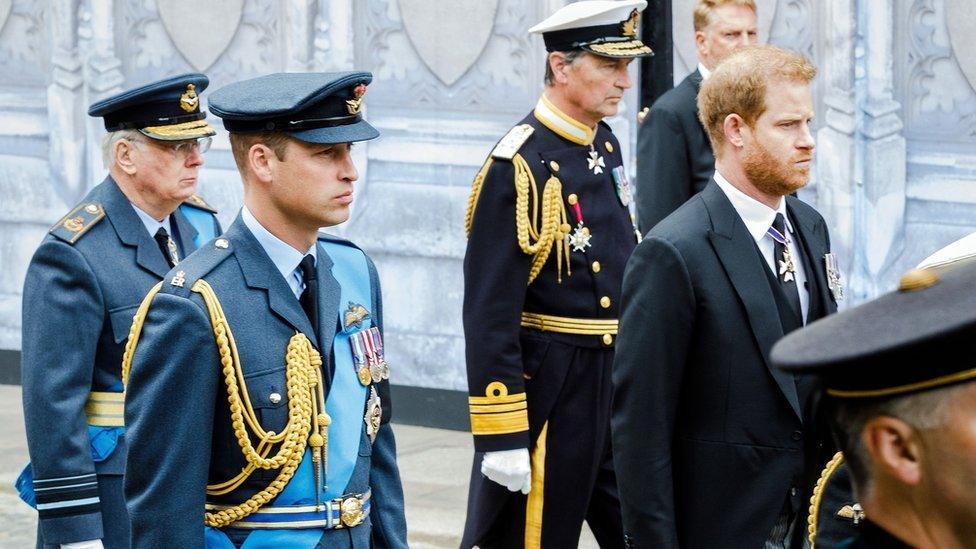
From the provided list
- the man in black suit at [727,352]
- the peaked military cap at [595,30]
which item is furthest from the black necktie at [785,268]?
the peaked military cap at [595,30]

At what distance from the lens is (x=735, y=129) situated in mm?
3871

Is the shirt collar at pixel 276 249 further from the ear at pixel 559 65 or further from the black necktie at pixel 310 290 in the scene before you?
the ear at pixel 559 65

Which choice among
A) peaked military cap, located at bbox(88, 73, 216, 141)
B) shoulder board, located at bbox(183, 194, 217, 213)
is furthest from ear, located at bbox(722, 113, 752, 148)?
shoulder board, located at bbox(183, 194, 217, 213)

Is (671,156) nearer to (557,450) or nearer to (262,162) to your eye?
(557,450)

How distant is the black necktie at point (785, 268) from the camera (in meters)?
3.84

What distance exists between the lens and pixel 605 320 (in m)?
5.25

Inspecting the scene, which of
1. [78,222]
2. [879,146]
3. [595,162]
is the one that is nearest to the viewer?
[78,222]

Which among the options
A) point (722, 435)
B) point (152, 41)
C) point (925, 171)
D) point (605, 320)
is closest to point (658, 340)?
point (722, 435)

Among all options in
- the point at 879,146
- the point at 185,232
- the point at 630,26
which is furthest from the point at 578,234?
the point at 879,146

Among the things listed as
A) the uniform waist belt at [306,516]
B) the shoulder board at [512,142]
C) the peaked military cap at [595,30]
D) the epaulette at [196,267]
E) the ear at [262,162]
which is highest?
the peaked military cap at [595,30]

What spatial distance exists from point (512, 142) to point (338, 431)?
74.1 inches

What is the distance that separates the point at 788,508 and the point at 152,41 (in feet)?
22.2

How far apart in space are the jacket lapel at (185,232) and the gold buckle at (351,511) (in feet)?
5.20

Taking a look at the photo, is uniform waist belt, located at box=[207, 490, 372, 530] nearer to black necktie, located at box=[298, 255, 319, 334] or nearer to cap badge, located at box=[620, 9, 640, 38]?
black necktie, located at box=[298, 255, 319, 334]
